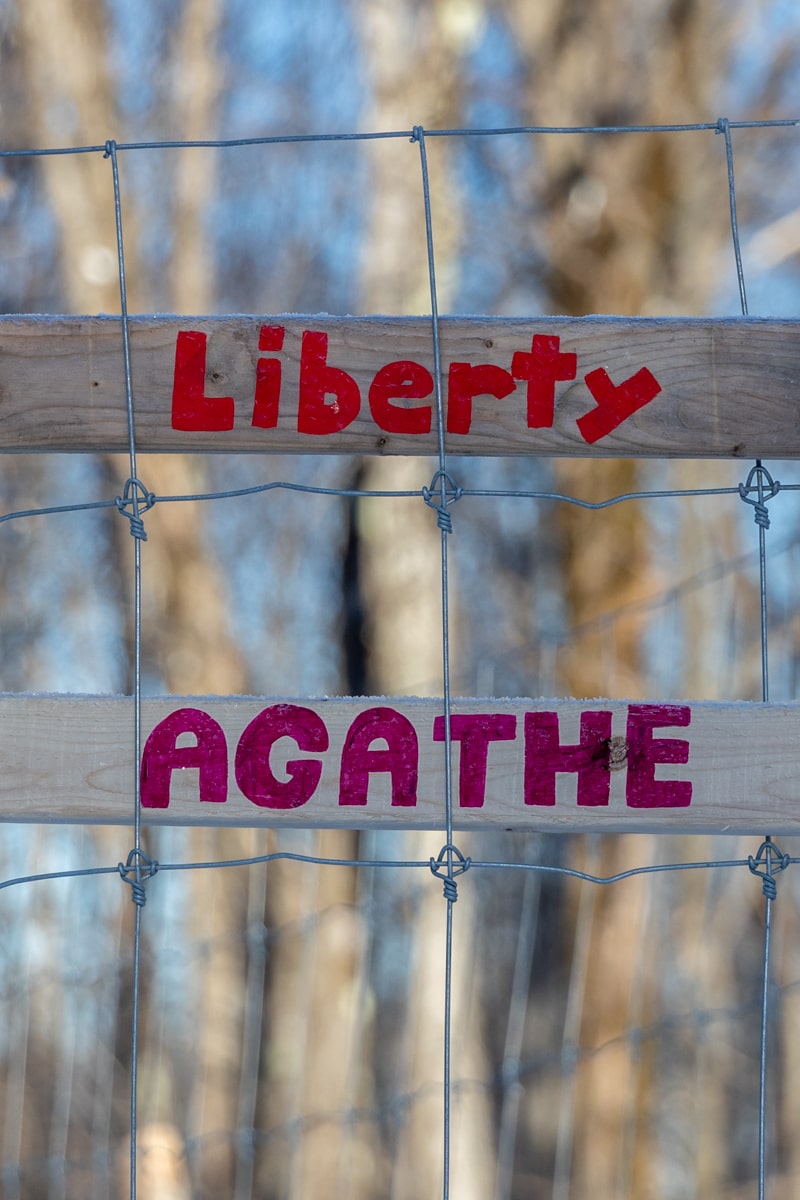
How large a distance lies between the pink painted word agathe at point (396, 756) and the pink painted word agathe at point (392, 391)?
0.36 meters

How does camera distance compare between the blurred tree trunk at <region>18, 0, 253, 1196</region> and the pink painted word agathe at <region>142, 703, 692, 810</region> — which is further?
the blurred tree trunk at <region>18, 0, 253, 1196</region>

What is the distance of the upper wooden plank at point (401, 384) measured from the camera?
4.81 feet

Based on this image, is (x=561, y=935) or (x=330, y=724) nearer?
(x=330, y=724)

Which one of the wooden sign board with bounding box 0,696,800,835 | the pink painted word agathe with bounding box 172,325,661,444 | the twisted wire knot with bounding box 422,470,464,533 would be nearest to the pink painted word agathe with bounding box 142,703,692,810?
the wooden sign board with bounding box 0,696,800,835

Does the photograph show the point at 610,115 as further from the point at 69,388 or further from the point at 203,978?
the point at 203,978

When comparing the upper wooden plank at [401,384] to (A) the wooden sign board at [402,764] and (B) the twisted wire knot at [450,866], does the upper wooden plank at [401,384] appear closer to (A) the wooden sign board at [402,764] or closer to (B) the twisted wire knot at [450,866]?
(A) the wooden sign board at [402,764]

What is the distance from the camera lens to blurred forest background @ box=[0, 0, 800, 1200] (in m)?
3.84

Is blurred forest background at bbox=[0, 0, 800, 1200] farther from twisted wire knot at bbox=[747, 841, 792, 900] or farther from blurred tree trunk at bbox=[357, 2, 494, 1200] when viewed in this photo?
twisted wire knot at bbox=[747, 841, 792, 900]

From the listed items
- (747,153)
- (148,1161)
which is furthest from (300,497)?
(148,1161)

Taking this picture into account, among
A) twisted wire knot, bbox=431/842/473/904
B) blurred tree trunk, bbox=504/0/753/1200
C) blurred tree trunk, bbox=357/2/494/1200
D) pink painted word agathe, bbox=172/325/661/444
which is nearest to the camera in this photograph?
twisted wire knot, bbox=431/842/473/904

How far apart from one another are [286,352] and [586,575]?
105 inches

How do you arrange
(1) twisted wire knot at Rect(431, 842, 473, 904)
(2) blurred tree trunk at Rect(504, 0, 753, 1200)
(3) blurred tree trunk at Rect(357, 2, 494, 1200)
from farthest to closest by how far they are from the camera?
(2) blurred tree trunk at Rect(504, 0, 753, 1200)
(3) blurred tree trunk at Rect(357, 2, 494, 1200)
(1) twisted wire knot at Rect(431, 842, 473, 904)

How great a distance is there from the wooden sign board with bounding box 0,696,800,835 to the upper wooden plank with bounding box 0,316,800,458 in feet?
1.11

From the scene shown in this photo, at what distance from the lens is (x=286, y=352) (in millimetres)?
1467
